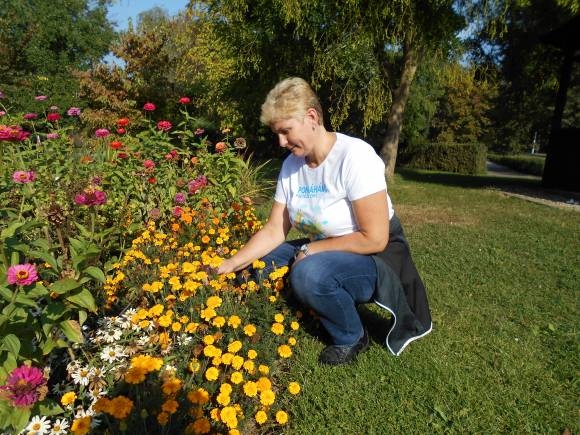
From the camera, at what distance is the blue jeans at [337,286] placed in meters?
2.20

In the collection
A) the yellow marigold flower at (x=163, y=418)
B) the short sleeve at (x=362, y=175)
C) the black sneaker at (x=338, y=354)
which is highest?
the short sleeve at (x=362, y=175)

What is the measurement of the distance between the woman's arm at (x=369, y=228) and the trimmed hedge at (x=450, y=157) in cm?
→ 1824

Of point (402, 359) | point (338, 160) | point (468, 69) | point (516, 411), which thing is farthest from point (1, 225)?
point (468, 69)

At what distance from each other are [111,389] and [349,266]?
1.28 m

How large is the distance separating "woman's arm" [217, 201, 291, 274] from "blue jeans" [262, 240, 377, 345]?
1.05 feet

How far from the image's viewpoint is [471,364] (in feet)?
7.91

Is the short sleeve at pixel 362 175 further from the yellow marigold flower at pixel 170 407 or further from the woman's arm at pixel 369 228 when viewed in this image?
the yellow marigold flower at pixel 170 407

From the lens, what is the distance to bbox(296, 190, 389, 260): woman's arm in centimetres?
218

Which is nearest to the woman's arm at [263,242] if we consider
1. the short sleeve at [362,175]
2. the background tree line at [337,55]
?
the short sleeve at [362,175]

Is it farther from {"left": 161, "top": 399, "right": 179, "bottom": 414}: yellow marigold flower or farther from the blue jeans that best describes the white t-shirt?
{"left": 161, "top": 399, "right": 179, "bottom": 414}: yellow marigold flower

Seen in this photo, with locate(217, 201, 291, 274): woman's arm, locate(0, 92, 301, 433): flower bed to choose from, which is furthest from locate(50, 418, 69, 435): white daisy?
locate(217, 201, 291, 274): woman's arm

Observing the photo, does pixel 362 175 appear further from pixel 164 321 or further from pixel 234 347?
pixel 164 321

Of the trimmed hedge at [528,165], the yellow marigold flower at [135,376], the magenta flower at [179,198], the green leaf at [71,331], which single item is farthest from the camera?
the trimmed hedge at [528,165]

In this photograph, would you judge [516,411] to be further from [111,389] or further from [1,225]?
[1,225]
